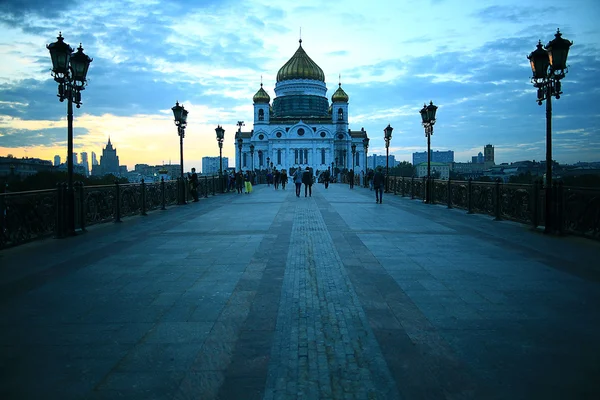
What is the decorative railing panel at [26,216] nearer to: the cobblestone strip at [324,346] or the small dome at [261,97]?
the cobblestone strip at [324,346]

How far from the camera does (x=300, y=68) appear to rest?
305 ft

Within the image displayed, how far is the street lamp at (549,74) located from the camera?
36.6 ft

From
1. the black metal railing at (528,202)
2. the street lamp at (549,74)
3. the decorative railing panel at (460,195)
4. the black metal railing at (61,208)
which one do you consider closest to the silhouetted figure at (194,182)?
the black metal railing at (61,208)

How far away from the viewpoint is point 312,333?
450 centimetres

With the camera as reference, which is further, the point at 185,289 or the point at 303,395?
the point at 185,289

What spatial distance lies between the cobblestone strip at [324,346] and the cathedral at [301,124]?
84.0 m

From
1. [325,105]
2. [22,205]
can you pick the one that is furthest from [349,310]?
[325,105]

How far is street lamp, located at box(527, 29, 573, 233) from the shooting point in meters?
11.2

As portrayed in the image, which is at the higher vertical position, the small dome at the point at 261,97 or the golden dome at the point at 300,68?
the golden dome at the point at 300,68

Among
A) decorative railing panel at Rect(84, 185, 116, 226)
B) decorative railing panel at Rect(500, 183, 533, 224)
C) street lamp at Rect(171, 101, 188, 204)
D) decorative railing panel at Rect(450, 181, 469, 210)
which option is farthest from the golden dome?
decorative railing panel at Rect(500, 183, 533, 224)

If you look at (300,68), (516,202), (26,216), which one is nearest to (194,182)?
(26,216)

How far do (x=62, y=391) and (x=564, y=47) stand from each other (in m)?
12.4

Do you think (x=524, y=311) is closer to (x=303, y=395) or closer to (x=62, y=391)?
(x=303, y=395)

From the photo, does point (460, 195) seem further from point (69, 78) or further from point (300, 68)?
point (300, 68)
